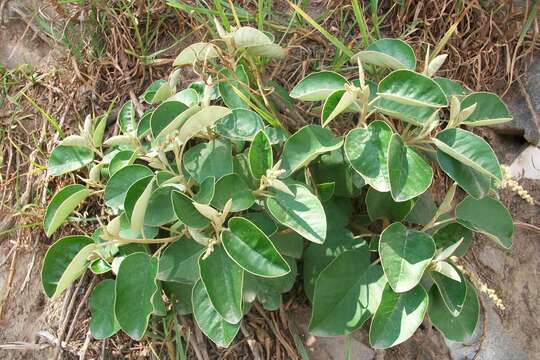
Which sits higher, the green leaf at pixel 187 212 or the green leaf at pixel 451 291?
the green leaf at pixel 187 212

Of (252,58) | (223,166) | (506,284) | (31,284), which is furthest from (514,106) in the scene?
(31,284)

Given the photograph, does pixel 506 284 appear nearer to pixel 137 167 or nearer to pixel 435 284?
pixel 435 284

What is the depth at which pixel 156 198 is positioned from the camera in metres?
1.25

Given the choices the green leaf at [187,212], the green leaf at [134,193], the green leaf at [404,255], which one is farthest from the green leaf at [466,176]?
the green leaf at [134,193]

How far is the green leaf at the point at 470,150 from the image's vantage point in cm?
114

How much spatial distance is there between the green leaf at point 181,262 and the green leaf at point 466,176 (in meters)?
0.52

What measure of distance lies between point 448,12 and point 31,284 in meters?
1.30

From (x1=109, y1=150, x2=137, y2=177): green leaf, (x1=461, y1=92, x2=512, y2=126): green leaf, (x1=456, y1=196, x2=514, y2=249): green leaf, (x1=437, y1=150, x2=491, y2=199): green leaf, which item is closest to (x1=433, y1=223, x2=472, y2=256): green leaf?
(x1=456, y1=196, x2=514, y2=249): green leaf

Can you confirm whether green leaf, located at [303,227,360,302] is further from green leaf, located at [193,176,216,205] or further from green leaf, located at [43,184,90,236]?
green leaf, located at [43,184,90,236]

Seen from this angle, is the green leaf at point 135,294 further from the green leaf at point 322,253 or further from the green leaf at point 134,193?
the green leaf at point 322,253

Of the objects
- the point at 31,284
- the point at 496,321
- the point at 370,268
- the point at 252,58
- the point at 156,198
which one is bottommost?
the point at 496,321

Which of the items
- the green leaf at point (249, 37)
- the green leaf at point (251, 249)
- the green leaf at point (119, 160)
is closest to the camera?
the green leaf at point (251, 249)

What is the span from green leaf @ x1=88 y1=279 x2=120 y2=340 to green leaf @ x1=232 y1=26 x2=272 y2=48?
591mm

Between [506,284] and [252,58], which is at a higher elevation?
[252,58]
